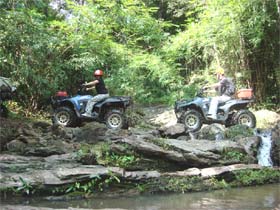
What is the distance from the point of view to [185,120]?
38.4 ft

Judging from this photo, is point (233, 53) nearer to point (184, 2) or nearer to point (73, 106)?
point (184, 2)

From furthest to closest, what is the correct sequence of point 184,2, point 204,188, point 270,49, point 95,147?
point 184,2, point 270,49, point 95,147, point 204,188

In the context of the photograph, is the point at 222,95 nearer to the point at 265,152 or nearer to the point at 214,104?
the point at 214,104

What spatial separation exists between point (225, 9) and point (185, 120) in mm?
4909

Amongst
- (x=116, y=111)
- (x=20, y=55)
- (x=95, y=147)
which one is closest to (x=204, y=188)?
(x=95, y=147)

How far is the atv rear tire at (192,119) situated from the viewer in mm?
11656

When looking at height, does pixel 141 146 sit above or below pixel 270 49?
below

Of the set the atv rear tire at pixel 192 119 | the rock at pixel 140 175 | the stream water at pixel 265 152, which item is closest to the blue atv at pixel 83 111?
the atv rear tire at pixel 192 119

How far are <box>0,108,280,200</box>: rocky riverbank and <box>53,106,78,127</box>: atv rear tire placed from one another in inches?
42.3

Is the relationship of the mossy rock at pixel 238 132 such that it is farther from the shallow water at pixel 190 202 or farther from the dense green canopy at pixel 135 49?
the dense green canopy at pixel 135 49

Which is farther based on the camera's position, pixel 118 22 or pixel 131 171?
pixel 118 22

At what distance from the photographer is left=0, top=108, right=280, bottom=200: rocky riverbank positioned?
7.02 metres

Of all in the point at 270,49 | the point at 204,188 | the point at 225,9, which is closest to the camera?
the point at 204,188

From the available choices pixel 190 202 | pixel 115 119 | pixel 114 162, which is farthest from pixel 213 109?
pixel 190 202
